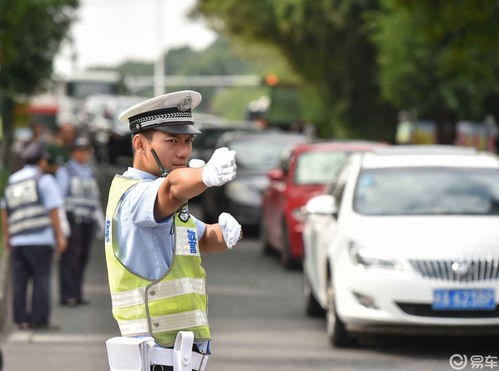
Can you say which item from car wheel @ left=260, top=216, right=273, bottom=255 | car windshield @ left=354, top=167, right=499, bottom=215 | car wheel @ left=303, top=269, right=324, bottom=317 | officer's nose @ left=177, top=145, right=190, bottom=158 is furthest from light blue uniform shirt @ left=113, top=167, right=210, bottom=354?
car wheel @ left=260, top=216, right=273, bottom=255

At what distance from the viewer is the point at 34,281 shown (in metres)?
11.8

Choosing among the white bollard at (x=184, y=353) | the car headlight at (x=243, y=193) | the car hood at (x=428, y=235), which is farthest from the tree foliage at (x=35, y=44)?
the white bollard at (x=184, y=353)

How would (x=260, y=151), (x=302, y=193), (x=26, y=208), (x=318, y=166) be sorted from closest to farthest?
(x=26, y=208)
(x=302, y=193)
(x=318, y=166)
(x=260, y=151)

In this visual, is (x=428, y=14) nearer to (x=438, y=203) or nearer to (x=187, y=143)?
(x=438, y=203)

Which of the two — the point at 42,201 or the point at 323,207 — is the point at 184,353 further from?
the point at 42,201

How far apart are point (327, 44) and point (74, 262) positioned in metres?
28.6

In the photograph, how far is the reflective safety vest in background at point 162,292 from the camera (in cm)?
476

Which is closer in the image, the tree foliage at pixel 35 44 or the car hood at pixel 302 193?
the car hood at pixel 302 193

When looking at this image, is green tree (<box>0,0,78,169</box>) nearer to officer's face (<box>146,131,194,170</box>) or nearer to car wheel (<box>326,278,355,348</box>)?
car wheel (<box>326,278,355,348</box>)

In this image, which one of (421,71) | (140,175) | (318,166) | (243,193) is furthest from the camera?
(421,71)

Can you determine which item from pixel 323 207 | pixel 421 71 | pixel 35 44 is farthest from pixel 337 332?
pixel 421 71

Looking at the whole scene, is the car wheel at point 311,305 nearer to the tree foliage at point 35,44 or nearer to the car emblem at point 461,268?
the car emblem at point 461,268

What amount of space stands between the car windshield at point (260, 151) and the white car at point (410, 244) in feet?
31.6

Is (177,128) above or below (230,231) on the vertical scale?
above
